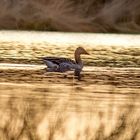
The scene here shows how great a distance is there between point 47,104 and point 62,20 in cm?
151

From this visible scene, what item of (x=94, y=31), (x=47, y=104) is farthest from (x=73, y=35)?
(x=47, y=104)

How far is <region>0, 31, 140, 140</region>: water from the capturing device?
197 centimetres

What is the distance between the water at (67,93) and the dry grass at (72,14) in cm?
16

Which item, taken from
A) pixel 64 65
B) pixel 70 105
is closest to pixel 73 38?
pixel 64 65

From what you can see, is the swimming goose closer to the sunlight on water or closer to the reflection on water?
the reflection on water

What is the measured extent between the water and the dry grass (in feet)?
0.51

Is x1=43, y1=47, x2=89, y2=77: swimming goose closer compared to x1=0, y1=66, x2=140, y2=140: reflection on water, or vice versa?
x1=0, y1=66, x2=140, y2=140: reflection on water

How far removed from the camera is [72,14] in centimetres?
371

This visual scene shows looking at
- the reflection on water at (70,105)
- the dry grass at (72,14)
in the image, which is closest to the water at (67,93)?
the reflection on water at (70,105)

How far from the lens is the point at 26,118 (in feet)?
6.19

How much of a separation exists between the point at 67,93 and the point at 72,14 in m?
1.02

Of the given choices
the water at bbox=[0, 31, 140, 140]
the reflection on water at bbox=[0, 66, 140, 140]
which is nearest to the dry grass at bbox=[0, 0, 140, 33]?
the water at bbox=[0, 31, 140, 140]

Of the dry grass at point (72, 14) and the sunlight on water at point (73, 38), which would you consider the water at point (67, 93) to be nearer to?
the sunlight on water at point (73, 38)

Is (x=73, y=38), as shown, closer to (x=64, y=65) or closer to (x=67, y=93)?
(x=64, y=65)
